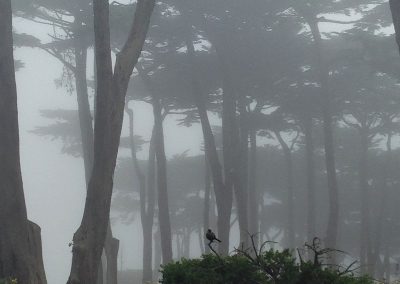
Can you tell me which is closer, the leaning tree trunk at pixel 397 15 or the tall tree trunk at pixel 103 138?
the tall tree trunk at pixel 103 138

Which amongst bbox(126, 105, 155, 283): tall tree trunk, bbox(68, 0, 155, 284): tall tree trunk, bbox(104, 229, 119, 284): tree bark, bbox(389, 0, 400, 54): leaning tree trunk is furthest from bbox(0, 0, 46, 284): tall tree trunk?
bbox(126, 105, 155, 283): tall tree trunk

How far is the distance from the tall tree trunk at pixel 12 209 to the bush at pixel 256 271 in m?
4.59

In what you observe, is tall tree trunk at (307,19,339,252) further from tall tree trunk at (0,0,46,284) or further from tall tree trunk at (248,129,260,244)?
tall tree trunk at (0,0,46,284)

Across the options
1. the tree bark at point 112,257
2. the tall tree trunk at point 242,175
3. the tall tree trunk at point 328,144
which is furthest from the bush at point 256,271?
the tall tree trunk at point 328,144

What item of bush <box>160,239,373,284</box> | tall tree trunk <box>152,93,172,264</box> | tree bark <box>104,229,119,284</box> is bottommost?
bush <box>160,239,373,284</box>

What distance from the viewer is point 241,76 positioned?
2320 centimetres

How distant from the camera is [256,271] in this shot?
3.99 meters

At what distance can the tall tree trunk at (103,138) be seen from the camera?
344 inches

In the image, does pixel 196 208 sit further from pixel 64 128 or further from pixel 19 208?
pixel 19 208

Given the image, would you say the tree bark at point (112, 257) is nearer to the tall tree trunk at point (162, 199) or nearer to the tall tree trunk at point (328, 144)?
the tall tree trunk at point (162, 199)

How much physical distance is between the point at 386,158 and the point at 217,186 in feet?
50.9

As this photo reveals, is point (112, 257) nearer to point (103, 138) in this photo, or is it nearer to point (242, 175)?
point (103, 138)

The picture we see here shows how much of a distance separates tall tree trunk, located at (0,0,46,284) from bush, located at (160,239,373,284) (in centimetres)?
459

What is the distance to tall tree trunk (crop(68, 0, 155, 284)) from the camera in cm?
873
